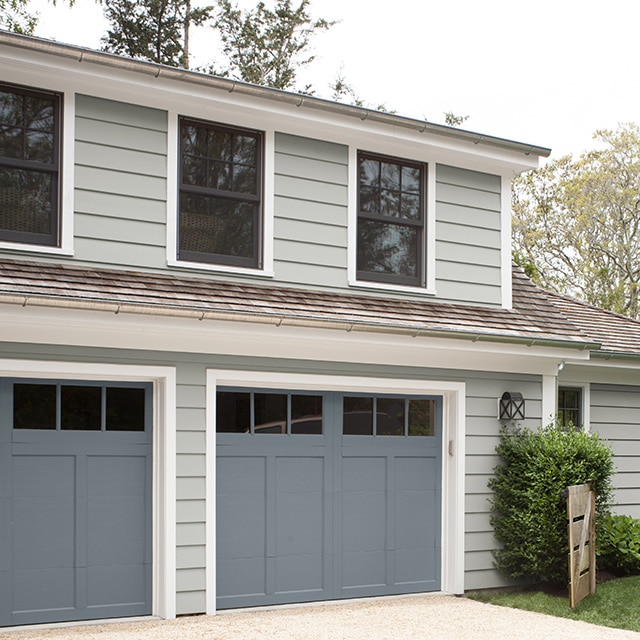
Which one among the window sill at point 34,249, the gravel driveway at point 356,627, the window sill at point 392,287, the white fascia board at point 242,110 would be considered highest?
the white fascia board at point 242,110

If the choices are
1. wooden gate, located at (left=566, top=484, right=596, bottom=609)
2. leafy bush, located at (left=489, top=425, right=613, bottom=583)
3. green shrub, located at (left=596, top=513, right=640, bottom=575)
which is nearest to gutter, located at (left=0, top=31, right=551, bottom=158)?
leafy bush, located at (left=489, top=425, right=613, bottom=583)

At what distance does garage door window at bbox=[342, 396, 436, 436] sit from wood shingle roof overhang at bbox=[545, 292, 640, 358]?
245 cm

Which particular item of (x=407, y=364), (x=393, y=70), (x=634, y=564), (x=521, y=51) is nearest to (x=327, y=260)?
(x=407, y=364)

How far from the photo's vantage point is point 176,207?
807cm

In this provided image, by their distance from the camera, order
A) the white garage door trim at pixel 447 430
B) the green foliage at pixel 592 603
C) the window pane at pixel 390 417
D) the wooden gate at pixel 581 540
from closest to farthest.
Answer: the green foliage at pixel 592 603 < the wooden gate at pixel 581 540 < the white garage door trim at pixel 447 430 < the window pane at pixel 390 417

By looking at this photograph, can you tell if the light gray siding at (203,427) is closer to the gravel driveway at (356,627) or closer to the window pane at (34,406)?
the window pane at (34,406)

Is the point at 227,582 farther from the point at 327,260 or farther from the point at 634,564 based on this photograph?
the point at 634,564

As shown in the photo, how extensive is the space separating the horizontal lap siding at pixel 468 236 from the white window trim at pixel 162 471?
3.22 m

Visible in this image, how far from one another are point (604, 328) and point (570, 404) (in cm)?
128

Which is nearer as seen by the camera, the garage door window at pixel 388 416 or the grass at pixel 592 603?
the grass at pixel 592 603

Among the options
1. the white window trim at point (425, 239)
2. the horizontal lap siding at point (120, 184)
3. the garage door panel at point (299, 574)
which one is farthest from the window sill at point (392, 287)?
the garage door panel at point (299, 574)

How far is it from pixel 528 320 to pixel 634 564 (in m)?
3.02

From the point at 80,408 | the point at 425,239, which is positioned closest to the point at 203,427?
the point at 80,408

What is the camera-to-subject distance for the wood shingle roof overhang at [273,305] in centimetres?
694
